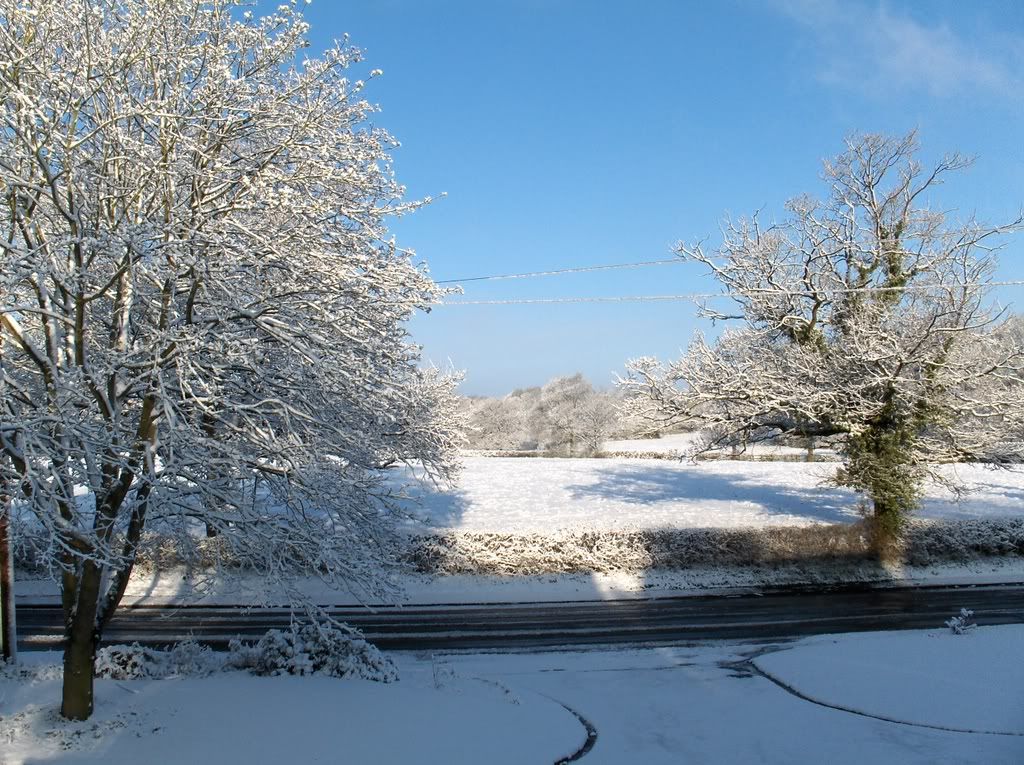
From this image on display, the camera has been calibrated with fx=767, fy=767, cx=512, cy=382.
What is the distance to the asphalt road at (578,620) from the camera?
15.2 meters

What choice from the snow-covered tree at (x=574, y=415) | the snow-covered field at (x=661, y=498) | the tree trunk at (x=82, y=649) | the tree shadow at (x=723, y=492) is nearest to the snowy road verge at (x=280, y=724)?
the tree trunk at (x=82, y=649)

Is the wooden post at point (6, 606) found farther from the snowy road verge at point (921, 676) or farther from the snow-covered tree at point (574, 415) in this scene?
the snow-covered tree at point (574, 415)

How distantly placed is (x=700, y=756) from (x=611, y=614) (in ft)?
32.7

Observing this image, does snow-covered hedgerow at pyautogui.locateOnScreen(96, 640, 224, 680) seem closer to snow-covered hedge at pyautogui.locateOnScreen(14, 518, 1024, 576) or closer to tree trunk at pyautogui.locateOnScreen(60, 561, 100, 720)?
tree trunk at pyautogui.locateOnScreen(60, 561, 100, 720)

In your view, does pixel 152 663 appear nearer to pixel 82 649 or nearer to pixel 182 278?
pixel 82 649

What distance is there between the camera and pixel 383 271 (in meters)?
8.73

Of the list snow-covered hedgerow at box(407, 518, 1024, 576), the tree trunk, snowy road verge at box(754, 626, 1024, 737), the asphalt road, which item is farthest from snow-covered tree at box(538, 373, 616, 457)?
the tree trunk

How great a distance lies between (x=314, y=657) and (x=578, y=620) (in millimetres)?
8148

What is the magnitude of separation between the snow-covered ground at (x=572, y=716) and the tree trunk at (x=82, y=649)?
21cm

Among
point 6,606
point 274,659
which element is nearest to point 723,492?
point 274,659

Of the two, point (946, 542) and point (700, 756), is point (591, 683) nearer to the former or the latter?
point (700, 756)

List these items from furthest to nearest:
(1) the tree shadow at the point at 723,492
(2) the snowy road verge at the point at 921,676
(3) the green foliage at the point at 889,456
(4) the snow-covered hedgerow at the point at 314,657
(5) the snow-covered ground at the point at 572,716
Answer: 1. (1) the tree shadow at the point at 723,492
2. (3) the green foliage at the point at 889,456
3. (4) the snow-covered hedgerow at the point at 314,657
4. (2) the snowy road verge at the point at 921,676
5. (5) the snow-covered ground at the point at 572,716

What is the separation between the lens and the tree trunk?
308 inches

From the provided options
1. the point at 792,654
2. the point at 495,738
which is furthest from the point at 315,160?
the point at 792,654
